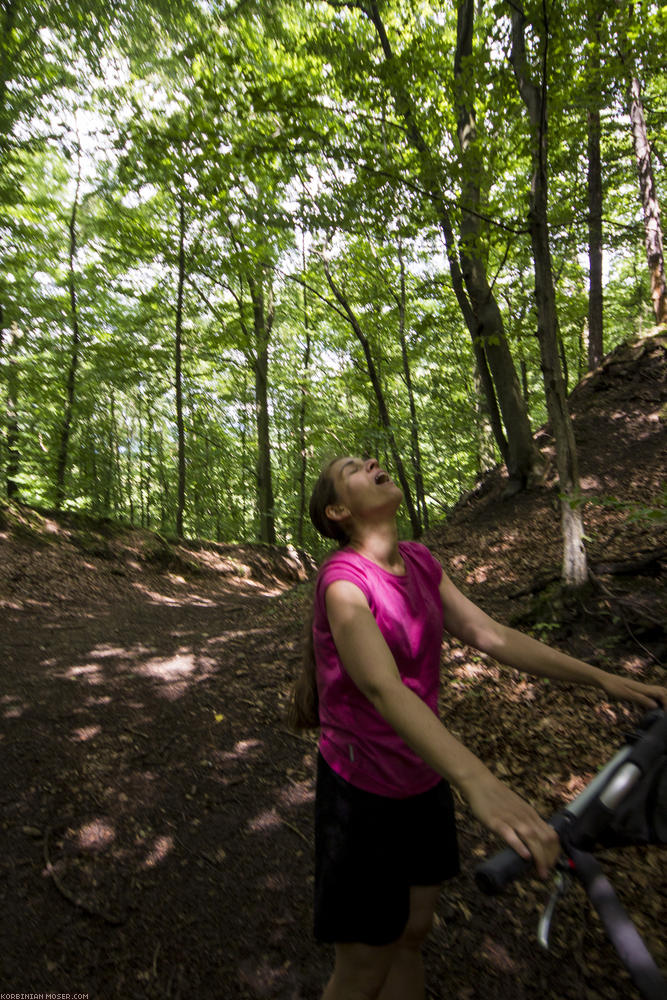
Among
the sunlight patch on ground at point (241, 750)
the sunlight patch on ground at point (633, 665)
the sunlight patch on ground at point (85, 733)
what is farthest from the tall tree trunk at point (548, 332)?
the sunlight patch on ground at point (85, 733)

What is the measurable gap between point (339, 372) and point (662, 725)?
18.4 meters

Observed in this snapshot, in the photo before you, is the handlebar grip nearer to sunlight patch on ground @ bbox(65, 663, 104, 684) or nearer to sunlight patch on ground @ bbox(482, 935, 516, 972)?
sunlight patch on ground @ bbox(482, 935, 516, 972)

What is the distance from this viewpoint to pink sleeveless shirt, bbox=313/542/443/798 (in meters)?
1.60

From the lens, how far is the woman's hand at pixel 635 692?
1.56m

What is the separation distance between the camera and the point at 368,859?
1570 millimetres

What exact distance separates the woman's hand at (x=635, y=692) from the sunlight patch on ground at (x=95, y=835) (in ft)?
10.3

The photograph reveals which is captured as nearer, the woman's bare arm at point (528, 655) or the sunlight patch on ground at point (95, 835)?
the woman's bare arm at point (528, 655)

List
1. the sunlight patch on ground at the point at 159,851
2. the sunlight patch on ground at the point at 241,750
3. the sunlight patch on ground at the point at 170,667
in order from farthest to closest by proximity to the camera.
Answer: the sunlight patch on ground at the point at 170,667, the sunlight patch on ground at the point at 241,750, the sunlight patch on ground at the point at 159,851

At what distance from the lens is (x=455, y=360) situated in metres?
15.8

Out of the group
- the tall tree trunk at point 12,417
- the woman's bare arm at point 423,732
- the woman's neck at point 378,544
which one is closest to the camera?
the woman's bare arm at point 423,732

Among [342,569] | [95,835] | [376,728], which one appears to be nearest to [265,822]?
[95,835]

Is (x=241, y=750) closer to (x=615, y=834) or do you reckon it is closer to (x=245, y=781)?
(x=245, y=781)

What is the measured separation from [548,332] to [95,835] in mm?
5351

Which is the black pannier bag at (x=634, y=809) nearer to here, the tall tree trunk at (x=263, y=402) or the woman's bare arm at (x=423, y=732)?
the woman's bare arm at (x=423, y=732)
